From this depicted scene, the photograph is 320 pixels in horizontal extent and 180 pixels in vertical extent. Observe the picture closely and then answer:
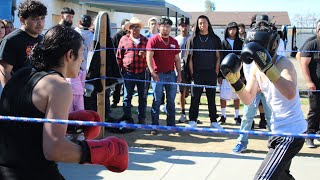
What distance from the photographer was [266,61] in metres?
2.64

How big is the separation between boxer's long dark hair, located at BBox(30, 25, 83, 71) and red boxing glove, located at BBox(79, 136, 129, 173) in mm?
407

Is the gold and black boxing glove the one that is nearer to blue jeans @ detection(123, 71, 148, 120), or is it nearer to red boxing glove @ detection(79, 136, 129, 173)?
red boxing glove @ detection(79, 136, 129, 173)

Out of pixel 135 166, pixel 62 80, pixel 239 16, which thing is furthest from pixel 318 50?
pixel 239 16

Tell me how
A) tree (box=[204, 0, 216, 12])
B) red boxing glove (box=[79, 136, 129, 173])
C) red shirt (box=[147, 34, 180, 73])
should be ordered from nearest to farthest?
1. red boxing glove (box=[79, 136, 129, 173])
2. red shirt (box=[147, 34, 180, 73])
3. tree (box=[204, 0, 216, 12])

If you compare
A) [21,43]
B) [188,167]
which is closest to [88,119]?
[21,43]

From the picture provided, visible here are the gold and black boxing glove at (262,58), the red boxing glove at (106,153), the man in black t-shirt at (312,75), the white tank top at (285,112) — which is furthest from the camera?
the man in black t-shirt at (312,75)

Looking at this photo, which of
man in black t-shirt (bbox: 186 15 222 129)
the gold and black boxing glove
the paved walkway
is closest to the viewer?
the gold and black boxing glove

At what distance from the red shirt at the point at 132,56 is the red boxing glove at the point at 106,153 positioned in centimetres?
459

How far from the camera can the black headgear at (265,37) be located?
2842 millimetres

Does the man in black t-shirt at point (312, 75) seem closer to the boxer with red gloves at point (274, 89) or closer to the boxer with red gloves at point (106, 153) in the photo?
the boxer with red gloves at point (274, 89)

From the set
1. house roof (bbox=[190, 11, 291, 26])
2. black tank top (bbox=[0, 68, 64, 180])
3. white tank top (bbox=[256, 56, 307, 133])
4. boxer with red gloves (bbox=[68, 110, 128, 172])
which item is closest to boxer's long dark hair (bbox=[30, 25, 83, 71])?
black tank top (bbox=[0, 68, 64, 180])

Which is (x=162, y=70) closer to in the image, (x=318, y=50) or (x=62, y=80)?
(x=318, y=50)

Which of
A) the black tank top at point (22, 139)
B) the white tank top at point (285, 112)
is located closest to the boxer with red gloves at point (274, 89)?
the white tank top at point (285, 112)

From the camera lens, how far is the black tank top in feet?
6.27
